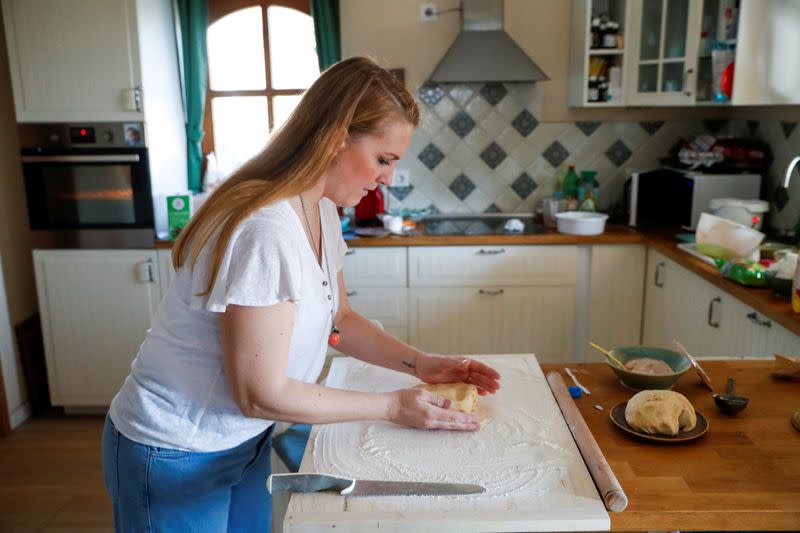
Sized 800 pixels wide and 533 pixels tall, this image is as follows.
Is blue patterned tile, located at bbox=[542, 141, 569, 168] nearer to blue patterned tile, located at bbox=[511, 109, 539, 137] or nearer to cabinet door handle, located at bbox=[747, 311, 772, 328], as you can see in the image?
blue patterned tile, located at bbox=[511, 109, 539, 137]

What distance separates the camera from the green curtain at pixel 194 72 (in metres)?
3.28

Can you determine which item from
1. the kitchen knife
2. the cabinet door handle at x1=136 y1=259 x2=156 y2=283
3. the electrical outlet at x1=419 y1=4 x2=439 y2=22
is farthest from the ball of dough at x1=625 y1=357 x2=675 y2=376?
the electrical outlet at x1=419 y1=4 x2=439 y2=22

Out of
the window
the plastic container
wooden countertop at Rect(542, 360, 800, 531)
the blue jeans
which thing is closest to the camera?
wooden countertop at Rect(542, 360, 800, 531)

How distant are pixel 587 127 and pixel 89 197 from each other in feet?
7.78

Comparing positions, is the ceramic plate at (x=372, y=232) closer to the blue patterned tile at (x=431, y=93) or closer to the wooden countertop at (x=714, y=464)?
the blue patterned tile at (x=431, y=93)

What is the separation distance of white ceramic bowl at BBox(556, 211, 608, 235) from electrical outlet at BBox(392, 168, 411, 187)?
0.82 meters

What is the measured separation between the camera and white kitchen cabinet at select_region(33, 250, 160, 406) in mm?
2941

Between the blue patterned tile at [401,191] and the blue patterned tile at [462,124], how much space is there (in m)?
0.37

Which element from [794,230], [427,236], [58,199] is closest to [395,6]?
[427,236]

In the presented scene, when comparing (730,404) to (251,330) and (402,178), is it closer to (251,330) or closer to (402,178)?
(251,330)

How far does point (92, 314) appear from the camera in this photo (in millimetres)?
2984

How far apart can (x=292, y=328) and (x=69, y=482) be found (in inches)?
79.6

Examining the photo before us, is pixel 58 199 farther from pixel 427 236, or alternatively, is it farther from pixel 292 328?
pixel 292 328

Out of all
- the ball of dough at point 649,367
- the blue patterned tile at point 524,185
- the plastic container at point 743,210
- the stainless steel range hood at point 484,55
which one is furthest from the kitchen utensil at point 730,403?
the blue patterned tile at point 524,185
